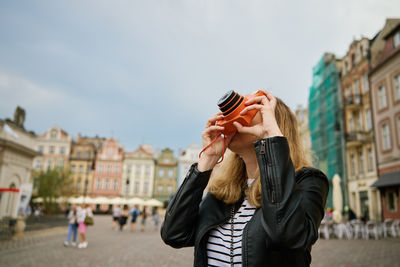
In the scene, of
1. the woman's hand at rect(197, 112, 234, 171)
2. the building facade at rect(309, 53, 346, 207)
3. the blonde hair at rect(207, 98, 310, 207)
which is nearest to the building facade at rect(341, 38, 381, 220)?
the building facade at rect(309, 53, 346, 207)

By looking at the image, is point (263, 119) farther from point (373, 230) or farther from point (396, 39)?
point (396, 39)

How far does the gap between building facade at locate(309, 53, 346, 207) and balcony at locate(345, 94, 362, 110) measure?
268 cm

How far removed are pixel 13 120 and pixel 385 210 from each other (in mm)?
26828

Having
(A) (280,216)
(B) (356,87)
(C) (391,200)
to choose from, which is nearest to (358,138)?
(B) (356,87)

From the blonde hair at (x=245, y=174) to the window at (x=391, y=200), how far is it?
72.7ft

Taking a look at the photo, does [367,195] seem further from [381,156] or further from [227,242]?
[227,242]

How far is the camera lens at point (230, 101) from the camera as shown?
1514 mm

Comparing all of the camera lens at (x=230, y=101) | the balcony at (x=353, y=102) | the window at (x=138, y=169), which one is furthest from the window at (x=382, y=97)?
the window at (x=138, y=169)

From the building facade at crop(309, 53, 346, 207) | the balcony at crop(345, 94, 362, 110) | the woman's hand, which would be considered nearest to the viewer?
the woman's hand

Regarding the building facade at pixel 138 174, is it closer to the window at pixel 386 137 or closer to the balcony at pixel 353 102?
the balcony at pixel 353 102

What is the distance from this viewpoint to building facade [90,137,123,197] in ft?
187

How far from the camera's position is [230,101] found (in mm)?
1520

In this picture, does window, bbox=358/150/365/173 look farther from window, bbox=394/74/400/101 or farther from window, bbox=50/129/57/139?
window, bbox=50/129/57/139

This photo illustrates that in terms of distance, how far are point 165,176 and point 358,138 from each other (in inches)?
1562
